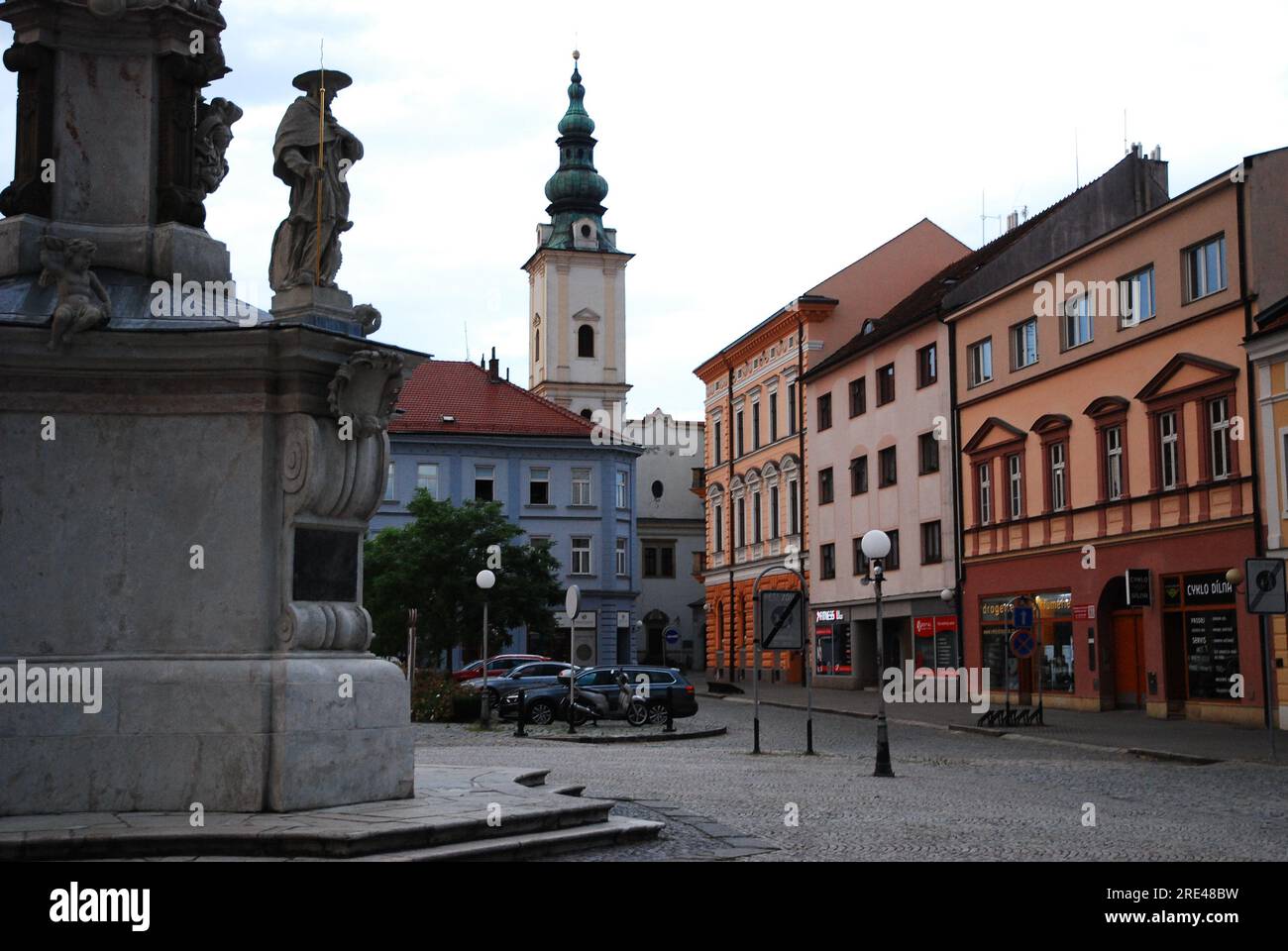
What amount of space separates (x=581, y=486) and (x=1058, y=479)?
37473mm

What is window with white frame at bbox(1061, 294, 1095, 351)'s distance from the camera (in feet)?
116

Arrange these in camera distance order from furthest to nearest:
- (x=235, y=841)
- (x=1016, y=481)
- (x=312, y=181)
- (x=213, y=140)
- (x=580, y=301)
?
(x=580, y=301) < (x=1016, y=481) < (x=213, y=140) < (x=312, y=181) < (x=235, y=841)

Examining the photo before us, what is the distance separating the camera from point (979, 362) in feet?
137

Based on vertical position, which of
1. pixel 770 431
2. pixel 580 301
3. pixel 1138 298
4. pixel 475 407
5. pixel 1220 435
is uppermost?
pixel 580 301

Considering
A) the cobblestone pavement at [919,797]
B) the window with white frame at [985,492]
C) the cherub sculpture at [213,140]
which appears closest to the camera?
the cobblestone pavement at [919,797]

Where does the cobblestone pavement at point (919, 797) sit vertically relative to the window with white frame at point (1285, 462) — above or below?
below

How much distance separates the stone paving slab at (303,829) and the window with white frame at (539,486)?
60.7m

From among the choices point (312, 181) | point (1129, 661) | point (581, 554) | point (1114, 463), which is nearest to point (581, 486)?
point (581, 554)

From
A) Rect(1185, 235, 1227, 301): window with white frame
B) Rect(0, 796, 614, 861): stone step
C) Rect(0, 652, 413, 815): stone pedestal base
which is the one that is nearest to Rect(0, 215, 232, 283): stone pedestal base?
Rect(0, 652, 413, 815): stone pedestal base

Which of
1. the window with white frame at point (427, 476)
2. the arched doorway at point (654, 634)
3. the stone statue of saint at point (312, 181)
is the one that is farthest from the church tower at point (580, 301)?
the stone statue of saint at point (312, 181)

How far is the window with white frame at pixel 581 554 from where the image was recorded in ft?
236

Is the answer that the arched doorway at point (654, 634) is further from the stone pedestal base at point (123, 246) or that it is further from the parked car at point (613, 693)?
the stone pedestal base at point (123, 246)

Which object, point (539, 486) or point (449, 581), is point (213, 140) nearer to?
point (449, 581)
